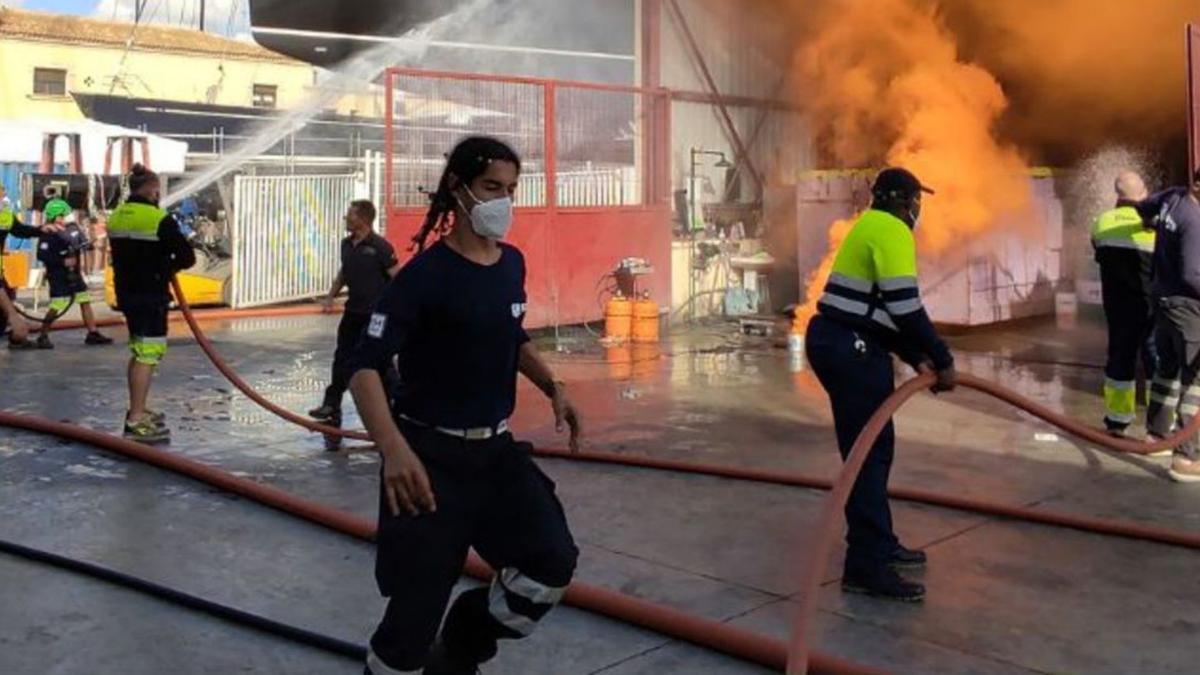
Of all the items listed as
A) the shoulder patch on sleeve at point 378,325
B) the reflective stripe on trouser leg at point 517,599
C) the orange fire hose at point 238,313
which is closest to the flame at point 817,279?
the orange fire hose at point 238,313

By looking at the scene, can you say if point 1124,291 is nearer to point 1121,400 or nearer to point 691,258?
point 1121,400

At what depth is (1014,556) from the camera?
476cm

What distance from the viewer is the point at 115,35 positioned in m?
33.8

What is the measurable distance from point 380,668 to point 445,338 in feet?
2.74

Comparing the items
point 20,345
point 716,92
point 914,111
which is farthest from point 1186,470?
point 20,345

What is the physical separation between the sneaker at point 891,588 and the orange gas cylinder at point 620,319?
8.11 metres

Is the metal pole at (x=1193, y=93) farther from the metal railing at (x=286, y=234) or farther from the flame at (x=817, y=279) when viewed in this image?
the metal railing at (x=286, y=234)

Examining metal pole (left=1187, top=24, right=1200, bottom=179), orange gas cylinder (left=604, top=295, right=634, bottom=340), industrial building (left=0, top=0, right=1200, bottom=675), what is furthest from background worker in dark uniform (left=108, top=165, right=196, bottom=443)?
metal pole (left=1187, top=24, right=1200, bottom=179)

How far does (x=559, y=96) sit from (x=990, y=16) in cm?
520

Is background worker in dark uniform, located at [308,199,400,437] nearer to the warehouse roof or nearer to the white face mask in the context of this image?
the white face mask

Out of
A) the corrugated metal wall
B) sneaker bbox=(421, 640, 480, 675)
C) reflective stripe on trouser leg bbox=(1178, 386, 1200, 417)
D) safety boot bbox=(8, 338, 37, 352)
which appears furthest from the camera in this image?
the corrugated metal wall

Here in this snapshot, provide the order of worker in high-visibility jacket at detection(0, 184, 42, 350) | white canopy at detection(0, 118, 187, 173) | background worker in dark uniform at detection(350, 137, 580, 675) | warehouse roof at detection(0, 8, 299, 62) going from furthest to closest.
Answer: warehouse roof at detection(0, 8, 299, 62) < white canopy at detection(0, 118, 187, 173) < worker in high-visibility jacket at detection(0, 184, 42, 350) < background worker in dark uniform at detection(350, 137, 580, 675)

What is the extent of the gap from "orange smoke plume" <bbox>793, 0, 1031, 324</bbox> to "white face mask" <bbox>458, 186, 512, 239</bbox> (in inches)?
361

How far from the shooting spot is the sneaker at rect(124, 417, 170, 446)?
6891mm
